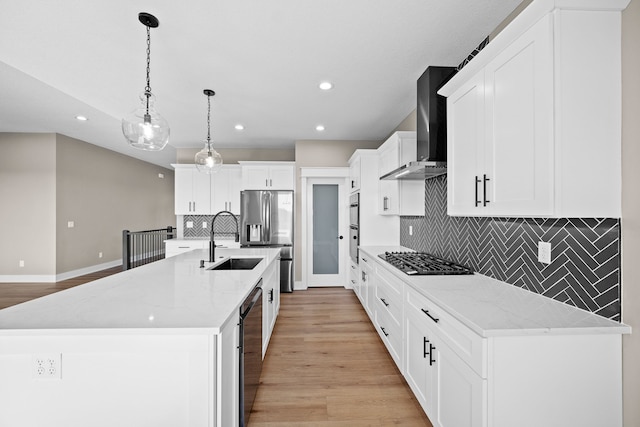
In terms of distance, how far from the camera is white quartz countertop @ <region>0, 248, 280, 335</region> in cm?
122

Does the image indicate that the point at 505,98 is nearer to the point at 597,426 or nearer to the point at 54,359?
the point at 597,426

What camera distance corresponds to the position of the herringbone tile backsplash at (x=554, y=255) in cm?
133

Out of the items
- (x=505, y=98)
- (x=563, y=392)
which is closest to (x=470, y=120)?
(x=505, y=98)

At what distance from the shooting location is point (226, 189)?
593 cm

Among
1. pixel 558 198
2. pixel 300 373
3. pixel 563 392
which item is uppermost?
pixel 558 198

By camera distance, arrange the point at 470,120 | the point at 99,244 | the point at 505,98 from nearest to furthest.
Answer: the point at 505,98 → the point at 470,120 → the point at 99,244

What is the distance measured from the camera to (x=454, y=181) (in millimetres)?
2074

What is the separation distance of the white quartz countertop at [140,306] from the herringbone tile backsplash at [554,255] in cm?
174

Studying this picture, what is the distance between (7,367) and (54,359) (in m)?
0.18

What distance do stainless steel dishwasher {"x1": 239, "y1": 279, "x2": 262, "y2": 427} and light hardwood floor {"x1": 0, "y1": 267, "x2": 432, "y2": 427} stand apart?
285mm

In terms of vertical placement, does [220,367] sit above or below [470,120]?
below

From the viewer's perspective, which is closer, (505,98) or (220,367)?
(220,367)

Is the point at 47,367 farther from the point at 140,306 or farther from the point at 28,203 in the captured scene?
the point at 28,203

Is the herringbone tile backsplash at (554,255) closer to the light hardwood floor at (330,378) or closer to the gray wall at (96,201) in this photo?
the light hardwood floor at (330,378)
